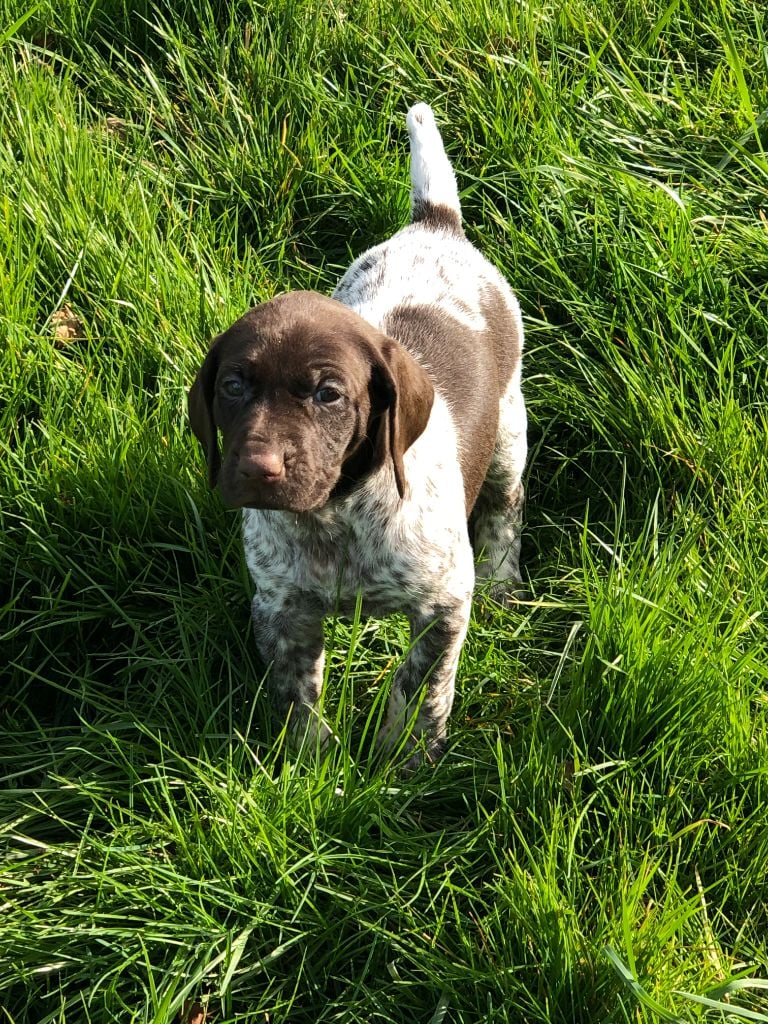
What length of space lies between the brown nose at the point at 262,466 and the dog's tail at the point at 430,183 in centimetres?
176

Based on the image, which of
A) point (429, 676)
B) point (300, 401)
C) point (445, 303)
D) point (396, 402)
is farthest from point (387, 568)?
point (445, 303)

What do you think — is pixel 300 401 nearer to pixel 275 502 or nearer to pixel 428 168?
pixel 275 502

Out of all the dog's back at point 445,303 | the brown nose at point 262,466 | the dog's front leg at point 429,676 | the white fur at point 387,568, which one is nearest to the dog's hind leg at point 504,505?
the dog's back at point 445,303

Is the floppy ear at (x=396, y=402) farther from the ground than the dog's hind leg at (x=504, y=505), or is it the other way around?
the floppy ear at (x=396, y=402)

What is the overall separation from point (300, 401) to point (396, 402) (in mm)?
255

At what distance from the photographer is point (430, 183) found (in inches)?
169

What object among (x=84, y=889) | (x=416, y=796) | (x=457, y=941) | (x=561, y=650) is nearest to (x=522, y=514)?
(x=561, y=650)

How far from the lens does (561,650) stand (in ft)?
12.9

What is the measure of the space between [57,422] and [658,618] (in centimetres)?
191

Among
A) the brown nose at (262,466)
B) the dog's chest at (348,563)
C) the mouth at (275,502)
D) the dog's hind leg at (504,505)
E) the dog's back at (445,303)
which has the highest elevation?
the brown nose at (262,466)

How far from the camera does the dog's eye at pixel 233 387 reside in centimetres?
294

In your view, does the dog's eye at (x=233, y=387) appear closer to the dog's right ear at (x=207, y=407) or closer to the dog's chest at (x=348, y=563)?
the dog's right ear at (x=207, y=407)

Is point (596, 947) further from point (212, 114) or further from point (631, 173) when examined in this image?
point (212, 114)

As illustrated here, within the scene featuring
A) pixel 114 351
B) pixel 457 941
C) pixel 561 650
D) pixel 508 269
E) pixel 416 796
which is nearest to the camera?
pixel 457 941
